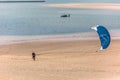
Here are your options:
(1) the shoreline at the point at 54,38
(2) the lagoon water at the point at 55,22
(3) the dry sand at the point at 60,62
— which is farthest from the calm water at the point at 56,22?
(3) the dry sand at the point at 60,62

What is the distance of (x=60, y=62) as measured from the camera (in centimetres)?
2105

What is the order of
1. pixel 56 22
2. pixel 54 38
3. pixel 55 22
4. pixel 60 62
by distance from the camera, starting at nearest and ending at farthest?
1. pixel 60 62
2. pixel 54 38
3. pixel 56 22
4. pixel 55 22

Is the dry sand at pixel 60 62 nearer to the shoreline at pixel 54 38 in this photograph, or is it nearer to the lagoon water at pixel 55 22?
the shoreline at pixel 54 38

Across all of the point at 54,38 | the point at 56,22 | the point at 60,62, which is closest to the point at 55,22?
the point at 56,22

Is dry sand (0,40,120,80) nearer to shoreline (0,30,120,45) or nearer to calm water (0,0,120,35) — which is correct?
shoreline (0,30,120,45)

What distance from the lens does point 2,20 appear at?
44.8 meters

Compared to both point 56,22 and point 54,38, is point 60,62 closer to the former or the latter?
point 54,38

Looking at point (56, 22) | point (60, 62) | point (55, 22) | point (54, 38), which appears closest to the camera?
point (60, 62)

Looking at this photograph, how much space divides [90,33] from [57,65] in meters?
13.0

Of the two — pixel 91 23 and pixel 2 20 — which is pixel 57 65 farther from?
pixel 2 20

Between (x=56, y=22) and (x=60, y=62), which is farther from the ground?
(x=56, y=22)

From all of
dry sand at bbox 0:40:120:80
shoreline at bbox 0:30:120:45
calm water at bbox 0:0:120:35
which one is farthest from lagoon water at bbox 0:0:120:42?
dry sand at bbox 0:40:120:80

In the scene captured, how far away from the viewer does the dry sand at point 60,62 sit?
60.1ft

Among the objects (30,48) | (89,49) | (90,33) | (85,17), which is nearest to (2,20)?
(85,17)
